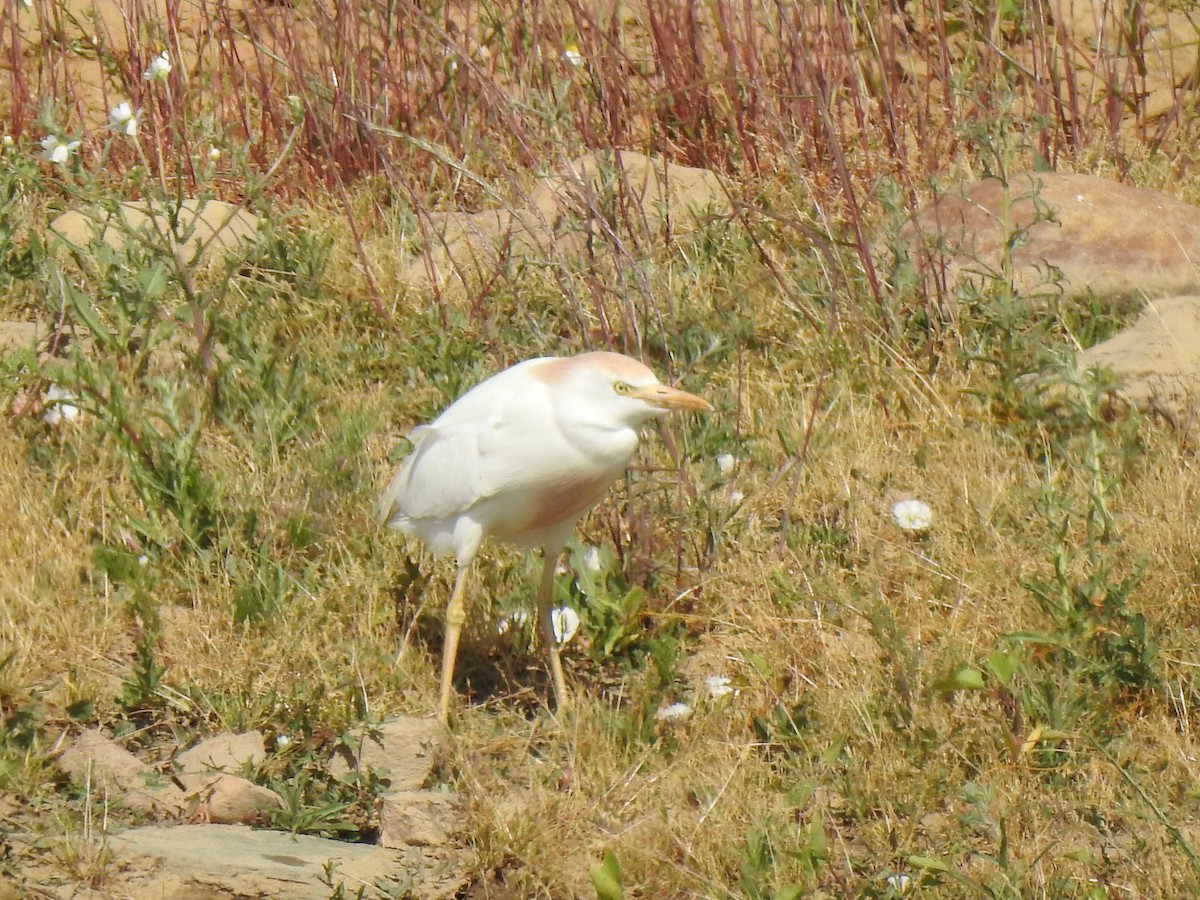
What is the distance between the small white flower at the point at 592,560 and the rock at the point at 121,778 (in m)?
1.17

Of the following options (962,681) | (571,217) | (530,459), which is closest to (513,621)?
(530,459)

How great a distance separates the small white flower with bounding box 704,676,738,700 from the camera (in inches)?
145

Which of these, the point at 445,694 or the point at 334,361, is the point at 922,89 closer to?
the point at 334,361

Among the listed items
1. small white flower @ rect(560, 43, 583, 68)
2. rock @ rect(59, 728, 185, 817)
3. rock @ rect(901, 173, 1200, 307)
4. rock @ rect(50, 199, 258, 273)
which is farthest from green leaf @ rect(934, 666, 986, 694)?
rock @ rect(50, 199, 258, 273)

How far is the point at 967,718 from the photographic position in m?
3.42

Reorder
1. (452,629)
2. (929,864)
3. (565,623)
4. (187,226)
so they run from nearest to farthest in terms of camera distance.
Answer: (929,864) < (452,629) < (565,623) < (187,226)

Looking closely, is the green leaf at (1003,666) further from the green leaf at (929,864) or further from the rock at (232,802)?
the rock at (232,802)

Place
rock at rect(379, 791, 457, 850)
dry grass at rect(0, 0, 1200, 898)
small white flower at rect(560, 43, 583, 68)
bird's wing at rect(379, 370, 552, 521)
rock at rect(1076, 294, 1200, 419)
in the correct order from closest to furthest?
1. rock at rect(379, 791, 457, 850)
2. dry grass at rect(0, 0, 1200, 898)
3. bird's wing at rect(379, 370, 552, 521)
4. rock at rect(1076, 294, 1200, 419)
5. small white flower at rect(560, 43, 583, 68)

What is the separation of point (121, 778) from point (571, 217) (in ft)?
7.27

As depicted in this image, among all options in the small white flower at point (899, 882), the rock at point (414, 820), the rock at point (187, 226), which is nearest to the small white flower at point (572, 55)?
the rock at point (187, 226)

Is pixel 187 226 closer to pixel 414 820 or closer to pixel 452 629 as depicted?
pixel 452 629

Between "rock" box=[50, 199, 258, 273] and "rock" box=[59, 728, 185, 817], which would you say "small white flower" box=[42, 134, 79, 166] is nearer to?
"rock" box=[50, 199, 258, 273]

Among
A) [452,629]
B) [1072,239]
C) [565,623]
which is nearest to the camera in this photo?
[452,629]

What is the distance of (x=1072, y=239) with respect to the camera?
5020 mm
